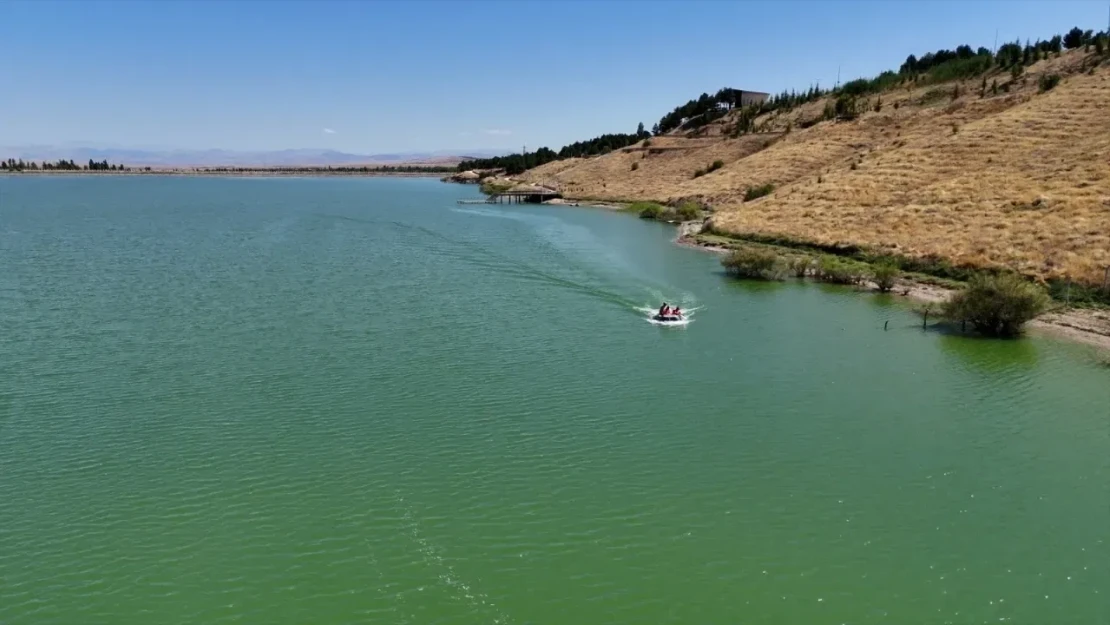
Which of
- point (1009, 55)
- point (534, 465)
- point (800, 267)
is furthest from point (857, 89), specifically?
point (534, 465)

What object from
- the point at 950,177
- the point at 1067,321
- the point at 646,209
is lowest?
the point at 1067,321

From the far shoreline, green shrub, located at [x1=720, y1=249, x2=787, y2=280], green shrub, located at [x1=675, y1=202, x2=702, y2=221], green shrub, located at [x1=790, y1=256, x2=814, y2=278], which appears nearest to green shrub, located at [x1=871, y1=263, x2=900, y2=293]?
the far shoreline

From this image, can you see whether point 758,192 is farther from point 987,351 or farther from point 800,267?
point 987,351

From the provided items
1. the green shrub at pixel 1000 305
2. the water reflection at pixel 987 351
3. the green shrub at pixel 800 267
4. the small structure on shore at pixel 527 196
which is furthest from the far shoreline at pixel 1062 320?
the small structure on shore at pixel 527 196

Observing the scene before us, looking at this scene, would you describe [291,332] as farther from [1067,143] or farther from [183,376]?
[1067,143]

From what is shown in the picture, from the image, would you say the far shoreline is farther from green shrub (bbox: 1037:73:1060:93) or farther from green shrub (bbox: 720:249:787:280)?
green shrub (bbox: 1037:73:1060:93)

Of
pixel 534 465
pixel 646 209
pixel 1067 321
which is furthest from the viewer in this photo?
pixel 646 209
